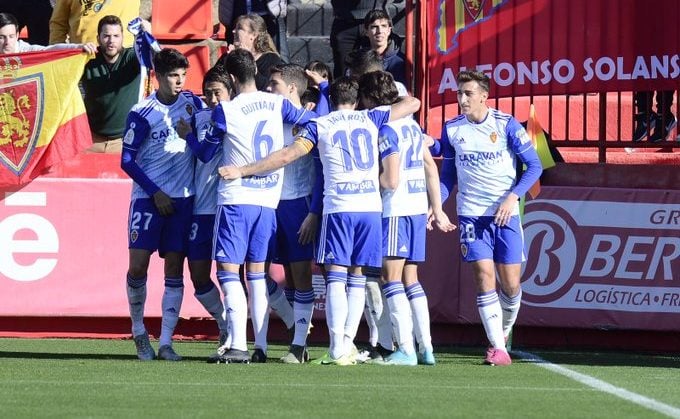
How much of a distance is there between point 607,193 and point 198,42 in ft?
19.2

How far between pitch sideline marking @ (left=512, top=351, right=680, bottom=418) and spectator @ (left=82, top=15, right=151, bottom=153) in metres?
4.91

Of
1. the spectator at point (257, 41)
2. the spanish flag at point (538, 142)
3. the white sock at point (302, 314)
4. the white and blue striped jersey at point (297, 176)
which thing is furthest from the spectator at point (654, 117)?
the white sock at point (302, 314)

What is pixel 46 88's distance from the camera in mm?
12781

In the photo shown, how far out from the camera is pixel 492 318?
10.1m

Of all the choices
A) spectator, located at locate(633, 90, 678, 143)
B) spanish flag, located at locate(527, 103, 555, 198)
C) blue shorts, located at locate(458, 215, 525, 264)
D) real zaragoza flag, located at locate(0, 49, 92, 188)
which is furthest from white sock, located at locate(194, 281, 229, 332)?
spectator, located at locate(633, 90, 678, 143)

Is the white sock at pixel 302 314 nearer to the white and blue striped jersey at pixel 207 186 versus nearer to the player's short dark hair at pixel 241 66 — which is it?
the white and blue striped jersey at pixel 207 186

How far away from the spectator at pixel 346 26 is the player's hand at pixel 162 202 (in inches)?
195

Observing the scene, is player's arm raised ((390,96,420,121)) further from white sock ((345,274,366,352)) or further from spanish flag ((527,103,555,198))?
spanish flag ((527,103,555,198))

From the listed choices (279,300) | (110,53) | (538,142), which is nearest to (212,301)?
(279,300)

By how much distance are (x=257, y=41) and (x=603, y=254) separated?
361 cm

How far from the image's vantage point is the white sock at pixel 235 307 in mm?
9641

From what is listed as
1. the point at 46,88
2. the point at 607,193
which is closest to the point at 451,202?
the point at 607,193

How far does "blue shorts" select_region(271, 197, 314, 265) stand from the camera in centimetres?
1012

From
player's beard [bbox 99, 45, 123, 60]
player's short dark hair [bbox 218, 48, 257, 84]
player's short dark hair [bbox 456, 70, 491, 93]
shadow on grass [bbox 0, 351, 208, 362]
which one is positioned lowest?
shadow on grass [bbox 0, 351, 208, 362]
